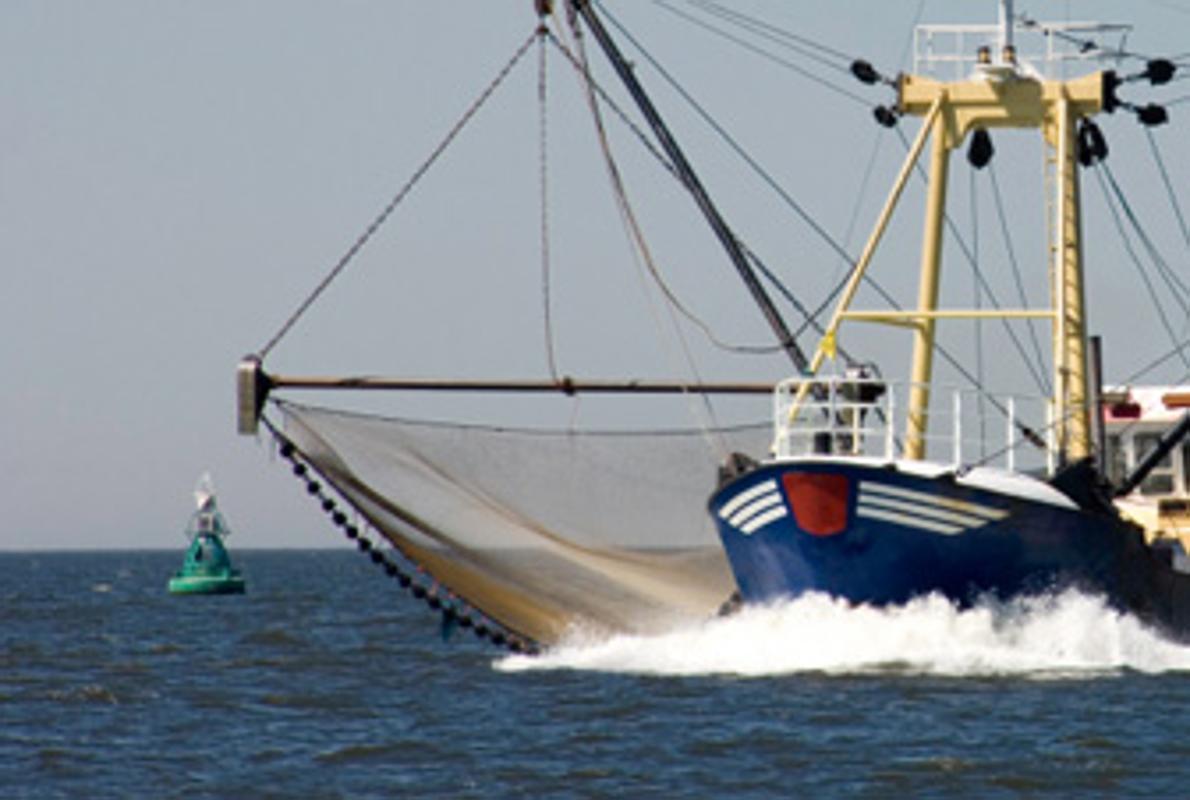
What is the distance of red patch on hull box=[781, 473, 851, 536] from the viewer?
29.6m

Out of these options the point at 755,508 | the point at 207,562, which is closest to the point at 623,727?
the point at 755,508

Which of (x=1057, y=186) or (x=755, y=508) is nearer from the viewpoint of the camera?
(x=755, y=508)

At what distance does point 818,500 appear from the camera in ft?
97.5

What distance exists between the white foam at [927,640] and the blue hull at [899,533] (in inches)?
10.5

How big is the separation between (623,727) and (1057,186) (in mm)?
11555

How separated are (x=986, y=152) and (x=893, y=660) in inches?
331

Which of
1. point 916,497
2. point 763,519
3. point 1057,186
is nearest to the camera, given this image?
point 916,497

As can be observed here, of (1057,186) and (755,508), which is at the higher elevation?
(1057,186)

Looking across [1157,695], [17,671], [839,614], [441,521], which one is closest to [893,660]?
[839,614]

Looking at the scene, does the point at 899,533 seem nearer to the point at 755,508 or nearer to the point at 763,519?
the point at 763,519

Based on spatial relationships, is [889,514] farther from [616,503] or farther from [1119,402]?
[1119,402]

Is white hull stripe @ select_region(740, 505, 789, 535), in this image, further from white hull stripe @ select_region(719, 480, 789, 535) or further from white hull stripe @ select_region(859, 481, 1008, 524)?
white hull stripe @ select_region(859, 481, 1008, 524)

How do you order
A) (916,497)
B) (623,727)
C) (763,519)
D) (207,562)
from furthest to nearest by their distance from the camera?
(207,562), (763,519), (916,497), (623,727)

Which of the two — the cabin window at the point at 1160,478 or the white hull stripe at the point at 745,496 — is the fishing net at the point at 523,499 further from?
the cabin window at the point at 1160,478
